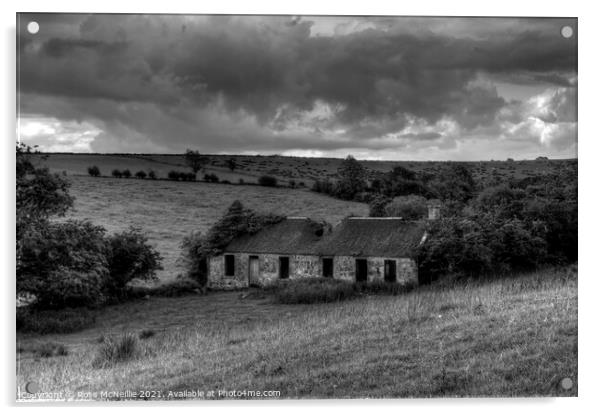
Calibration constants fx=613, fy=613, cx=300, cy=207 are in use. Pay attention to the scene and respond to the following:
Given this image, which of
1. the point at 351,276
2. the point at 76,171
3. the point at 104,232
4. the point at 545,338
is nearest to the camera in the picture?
the point at 545,338

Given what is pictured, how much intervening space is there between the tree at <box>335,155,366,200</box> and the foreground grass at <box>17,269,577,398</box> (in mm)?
1676

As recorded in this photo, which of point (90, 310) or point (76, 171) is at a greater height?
point (76, 171)

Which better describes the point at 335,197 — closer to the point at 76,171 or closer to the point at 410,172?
the point at 410,172

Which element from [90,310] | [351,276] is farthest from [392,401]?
[90,310]

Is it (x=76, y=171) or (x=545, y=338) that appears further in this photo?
(x=76, y=171)

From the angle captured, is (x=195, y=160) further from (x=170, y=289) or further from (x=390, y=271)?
(x=390, y=271)

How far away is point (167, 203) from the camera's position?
893 cm

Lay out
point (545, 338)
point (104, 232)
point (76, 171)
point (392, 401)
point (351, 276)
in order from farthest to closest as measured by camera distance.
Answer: point (351, 276) → point (104, 232) → point (76, 171) → point (545, 338) → point (392, 401)

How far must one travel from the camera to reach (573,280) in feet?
30.9

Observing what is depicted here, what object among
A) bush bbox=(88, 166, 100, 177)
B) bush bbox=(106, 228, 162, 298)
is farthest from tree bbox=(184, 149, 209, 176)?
bush bbox=(106, 228, 162, 298)

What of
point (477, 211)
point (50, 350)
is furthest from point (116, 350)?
point (477, 211)

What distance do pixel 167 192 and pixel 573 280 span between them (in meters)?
6.27

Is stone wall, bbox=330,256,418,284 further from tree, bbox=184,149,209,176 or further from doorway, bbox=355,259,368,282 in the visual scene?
tree, bbox=184,149,209,176

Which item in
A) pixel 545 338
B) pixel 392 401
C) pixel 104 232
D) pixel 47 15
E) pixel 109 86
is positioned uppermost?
pixel 47 15
